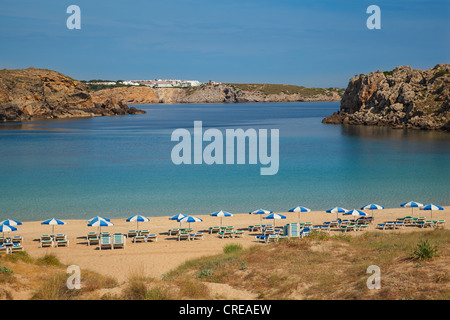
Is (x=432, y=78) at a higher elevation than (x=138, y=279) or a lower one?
higher

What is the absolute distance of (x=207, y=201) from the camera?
84.1 ft

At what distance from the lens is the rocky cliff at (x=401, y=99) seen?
72.8 meters

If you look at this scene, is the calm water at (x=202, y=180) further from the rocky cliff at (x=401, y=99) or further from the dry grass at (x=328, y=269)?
the rocky cliff at (x=401, y=99)

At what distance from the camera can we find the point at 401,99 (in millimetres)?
78562

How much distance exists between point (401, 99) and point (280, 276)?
75.6 meters

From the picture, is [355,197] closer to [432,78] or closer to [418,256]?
[418,256]

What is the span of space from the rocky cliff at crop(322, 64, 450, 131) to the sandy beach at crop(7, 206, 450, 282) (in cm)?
5554

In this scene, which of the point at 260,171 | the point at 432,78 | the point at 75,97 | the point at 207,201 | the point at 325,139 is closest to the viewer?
the point at 207,201

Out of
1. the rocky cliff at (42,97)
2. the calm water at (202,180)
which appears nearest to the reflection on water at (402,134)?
the calm water at (202,180)

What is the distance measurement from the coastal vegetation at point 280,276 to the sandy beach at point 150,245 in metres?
1.64

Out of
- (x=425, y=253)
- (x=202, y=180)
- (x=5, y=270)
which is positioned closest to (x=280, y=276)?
(x=425, y=253)

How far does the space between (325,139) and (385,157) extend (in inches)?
737

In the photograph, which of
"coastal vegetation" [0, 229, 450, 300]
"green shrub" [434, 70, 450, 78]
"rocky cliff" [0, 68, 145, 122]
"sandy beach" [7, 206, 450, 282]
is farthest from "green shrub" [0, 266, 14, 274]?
"rocky cliff" [0, 68, 145, 122]
